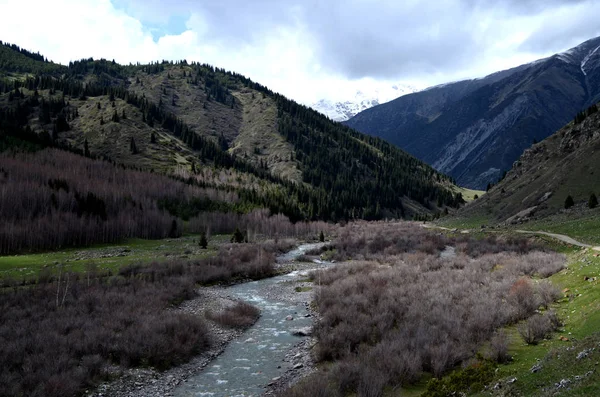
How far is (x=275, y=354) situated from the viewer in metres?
23.9

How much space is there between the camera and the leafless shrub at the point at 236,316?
30.0 meters

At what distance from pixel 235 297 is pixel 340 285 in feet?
38.1

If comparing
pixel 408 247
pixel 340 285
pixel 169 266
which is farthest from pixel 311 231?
pixel 340 285

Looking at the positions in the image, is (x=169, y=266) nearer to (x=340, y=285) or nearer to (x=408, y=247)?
(x=340, y=285)

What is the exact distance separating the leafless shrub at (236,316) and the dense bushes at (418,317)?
578 centimetres

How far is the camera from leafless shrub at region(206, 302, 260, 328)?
98.4 feet

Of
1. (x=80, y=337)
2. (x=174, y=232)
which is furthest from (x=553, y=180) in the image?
(x=174, y=232)

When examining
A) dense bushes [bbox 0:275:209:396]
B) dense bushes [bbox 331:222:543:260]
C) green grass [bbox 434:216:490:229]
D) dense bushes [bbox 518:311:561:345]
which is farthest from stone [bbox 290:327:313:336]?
green grass [bbox 434:216:490:229]

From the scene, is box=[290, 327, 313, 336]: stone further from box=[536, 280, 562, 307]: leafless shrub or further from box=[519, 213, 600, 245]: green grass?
box=[519, 213, 600, 245]: green grass

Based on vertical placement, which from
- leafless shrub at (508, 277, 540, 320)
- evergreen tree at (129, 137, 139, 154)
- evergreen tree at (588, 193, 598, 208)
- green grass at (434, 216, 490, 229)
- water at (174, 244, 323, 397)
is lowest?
water at (174, 244, 323, 397)

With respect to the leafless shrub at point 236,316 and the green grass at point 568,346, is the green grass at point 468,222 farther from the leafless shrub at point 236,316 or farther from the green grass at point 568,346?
the leafless shrub at point 236,316

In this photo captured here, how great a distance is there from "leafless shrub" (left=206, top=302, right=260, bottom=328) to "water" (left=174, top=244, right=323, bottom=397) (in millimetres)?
664

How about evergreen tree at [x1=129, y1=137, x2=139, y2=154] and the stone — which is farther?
evergreen tree at [x1=129, y1=137, x2=139, y2=154]

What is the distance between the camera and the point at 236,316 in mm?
30906
